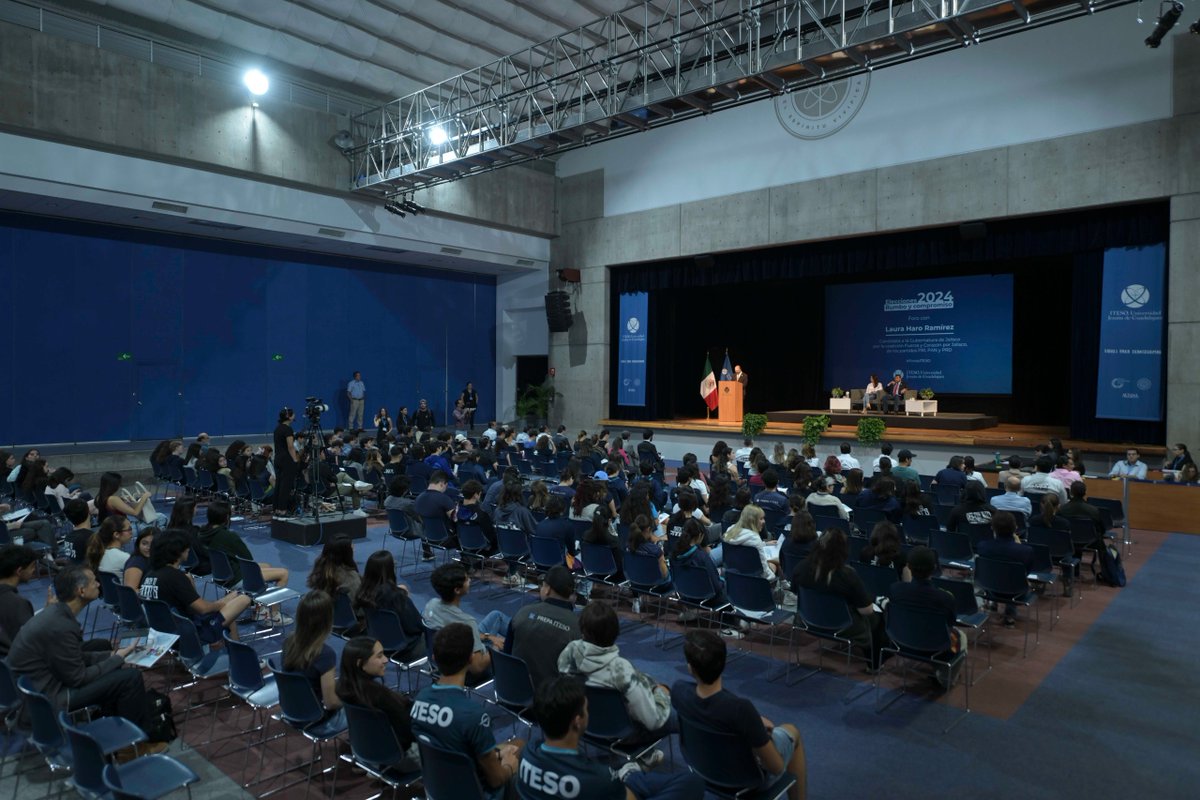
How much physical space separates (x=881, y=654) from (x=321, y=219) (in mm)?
15485

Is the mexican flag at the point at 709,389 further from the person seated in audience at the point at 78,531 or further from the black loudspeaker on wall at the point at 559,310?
the person seated in audience at the point at 78,531

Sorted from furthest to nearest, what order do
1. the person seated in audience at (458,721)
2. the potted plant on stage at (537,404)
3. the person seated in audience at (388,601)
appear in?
the potted plant on stage at (537,404)
the person seated in audience at (388,601)
the person seated in audience at (458,721)

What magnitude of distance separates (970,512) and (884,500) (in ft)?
3.23

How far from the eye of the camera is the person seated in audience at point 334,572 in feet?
16.6

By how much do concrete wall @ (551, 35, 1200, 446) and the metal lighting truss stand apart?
2.19 metres

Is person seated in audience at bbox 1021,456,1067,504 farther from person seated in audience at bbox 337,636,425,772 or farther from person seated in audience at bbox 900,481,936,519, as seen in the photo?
person seated in audience at bbox 337,636,425,772

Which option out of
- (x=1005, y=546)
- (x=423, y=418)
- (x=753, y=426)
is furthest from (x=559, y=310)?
(x=1005, y=546)

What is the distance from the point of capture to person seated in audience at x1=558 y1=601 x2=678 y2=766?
3.64 meters

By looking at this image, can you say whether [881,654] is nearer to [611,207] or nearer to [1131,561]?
[1131,561]

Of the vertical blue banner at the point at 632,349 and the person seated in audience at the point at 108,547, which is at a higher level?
the vertical blue banner at the point at 632,349

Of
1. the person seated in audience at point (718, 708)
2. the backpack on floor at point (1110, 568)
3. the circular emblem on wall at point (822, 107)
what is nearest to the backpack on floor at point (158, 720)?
the person seated in audience at point (718, 708)

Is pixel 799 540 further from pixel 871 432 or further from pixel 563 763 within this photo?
pixel 871 432

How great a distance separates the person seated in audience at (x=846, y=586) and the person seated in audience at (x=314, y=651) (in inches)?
125

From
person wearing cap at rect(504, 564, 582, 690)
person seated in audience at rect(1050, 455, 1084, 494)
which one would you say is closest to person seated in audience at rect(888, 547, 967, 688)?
person wearing cap at rect(504, 564, 582, 690)
